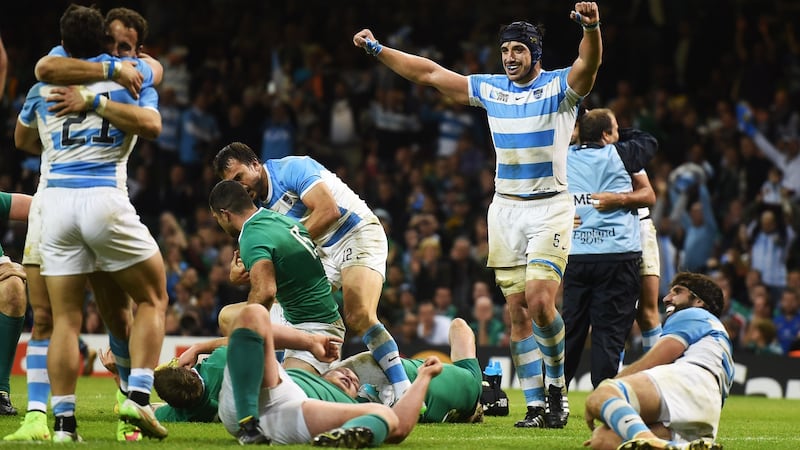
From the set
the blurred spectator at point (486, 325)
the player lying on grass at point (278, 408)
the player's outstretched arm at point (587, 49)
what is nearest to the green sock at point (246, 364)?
the player lying on grass at point (278, 408)

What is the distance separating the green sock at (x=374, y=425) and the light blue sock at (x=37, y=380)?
1860mm

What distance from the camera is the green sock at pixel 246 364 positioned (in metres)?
6.52

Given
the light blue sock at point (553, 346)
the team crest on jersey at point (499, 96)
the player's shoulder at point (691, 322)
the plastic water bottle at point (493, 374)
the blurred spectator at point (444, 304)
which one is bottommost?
the blurred spectator at point (444, 304)

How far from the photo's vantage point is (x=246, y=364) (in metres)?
6.51

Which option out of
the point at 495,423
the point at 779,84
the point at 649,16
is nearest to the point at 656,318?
the point at 495,423

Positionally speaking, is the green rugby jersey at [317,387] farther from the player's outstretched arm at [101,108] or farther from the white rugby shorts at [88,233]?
the player's outstretched arm at [101,108]

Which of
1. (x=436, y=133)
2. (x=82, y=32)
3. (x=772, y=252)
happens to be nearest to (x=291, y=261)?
(x=82, y=32)

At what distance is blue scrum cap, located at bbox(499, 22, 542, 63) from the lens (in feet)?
28.9

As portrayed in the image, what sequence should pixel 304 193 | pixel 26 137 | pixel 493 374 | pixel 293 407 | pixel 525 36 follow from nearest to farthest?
pixel 293 407 → pixel 26 137 → pixel 525 36 → pixel 304 193 → pixel 493 374

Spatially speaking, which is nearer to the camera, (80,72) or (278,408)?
(278,408)

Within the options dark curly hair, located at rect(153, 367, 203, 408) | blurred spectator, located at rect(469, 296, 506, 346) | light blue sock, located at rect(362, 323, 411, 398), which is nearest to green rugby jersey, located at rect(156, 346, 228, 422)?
Result: dark curly hair, located at rect(153, 367, 203, 408)

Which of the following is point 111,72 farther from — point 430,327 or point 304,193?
point 430,327

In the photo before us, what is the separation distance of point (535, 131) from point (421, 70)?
1.10m

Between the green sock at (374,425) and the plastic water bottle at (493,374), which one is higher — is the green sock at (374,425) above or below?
above
